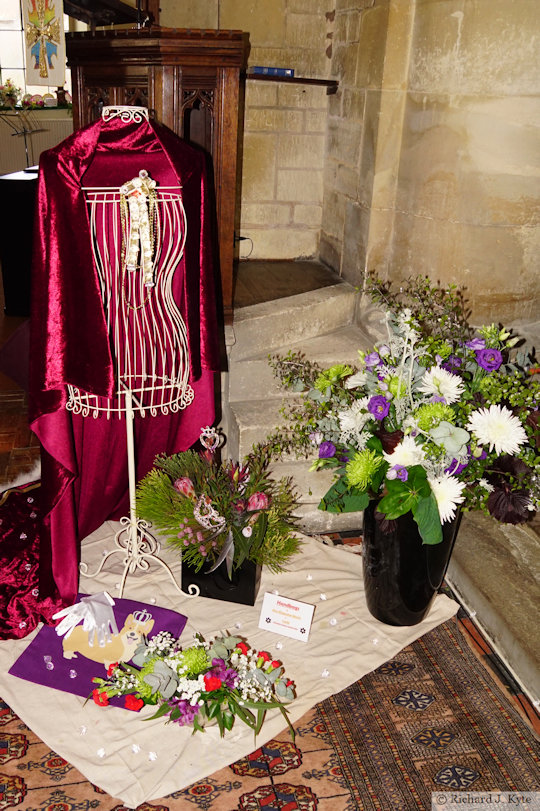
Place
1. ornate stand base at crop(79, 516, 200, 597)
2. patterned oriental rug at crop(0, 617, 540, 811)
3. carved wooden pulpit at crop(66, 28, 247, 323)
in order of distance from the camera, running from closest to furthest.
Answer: patterned oriental rug at crop(0, 617, 540, 811)
ornate stand base at crop(79, 516, 200, 597)
carved wooden pulpit at crop(66, 28, 247, 323)

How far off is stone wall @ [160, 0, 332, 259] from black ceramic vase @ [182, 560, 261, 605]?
2.31 metres

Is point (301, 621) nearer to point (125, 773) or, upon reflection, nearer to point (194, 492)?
point (194, 492)

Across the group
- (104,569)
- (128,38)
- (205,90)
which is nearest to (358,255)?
(205,90)

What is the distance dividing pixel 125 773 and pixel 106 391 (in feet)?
3.47

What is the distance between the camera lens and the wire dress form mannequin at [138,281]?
6.77ft

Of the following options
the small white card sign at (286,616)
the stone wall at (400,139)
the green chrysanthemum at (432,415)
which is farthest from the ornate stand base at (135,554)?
the stone wall at (400,139)

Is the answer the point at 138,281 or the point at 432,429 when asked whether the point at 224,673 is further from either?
the point at 138,281

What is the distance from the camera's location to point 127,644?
2.36 meters

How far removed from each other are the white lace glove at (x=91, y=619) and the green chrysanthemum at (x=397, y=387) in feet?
3.81

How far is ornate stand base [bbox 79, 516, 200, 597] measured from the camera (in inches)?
102

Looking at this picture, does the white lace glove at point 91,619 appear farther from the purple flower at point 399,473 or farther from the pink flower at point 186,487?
the purple flower at point 399,473

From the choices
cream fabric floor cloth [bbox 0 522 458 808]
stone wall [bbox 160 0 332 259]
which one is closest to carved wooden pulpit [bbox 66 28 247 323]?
stone wall [bbox 160 0 332 259]

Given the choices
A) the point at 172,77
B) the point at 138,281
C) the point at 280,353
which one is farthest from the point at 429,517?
the point at 172,77

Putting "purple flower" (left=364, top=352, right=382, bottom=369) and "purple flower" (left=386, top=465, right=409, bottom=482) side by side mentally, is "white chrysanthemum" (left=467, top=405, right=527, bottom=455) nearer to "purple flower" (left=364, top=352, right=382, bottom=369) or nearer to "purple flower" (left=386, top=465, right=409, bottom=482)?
"purple flower" (left=386, top=465, right=409, bottom=482)
